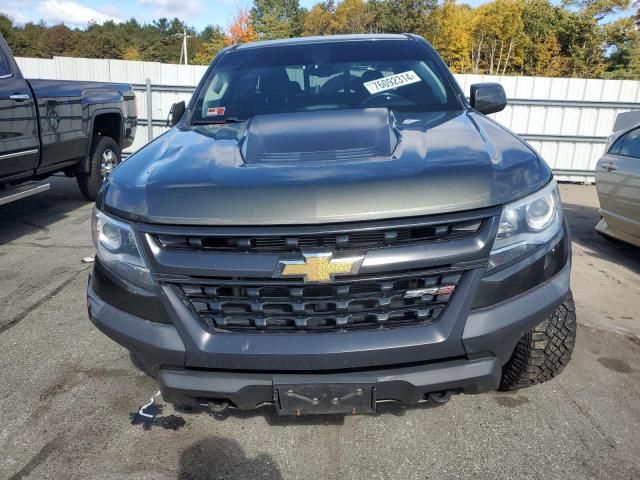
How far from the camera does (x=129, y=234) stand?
1.87 metres

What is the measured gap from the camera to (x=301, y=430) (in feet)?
7.88

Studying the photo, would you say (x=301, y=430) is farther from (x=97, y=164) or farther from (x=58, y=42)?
(x=58, y=42)

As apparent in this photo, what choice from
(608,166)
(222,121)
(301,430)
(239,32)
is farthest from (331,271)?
(239,32)

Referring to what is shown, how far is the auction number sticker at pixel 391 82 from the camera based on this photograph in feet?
9.89

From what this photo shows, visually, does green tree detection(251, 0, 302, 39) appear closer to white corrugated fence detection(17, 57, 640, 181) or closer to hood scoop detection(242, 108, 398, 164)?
white corrugated fence detection(17, 57, 640, 181)

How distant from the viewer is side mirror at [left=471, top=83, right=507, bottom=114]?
3.12m

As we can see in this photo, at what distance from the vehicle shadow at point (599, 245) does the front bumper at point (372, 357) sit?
147 inches

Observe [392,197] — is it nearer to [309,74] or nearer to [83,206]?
[309,74]

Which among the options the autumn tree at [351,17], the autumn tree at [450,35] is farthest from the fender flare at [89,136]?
the autumn tree at [351,17]

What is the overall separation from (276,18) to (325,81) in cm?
5556

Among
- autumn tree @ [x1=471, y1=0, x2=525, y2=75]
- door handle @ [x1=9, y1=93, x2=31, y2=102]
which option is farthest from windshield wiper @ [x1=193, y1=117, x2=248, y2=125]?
autumn tree @ [x1=471, y1=0, x2=525, y2=75]

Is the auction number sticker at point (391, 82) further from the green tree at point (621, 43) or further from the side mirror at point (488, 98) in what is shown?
the green tree at point (621, 43)

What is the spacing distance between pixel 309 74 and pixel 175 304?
6.18ft

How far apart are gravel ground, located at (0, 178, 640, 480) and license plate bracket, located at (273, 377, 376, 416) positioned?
0.32 meters
